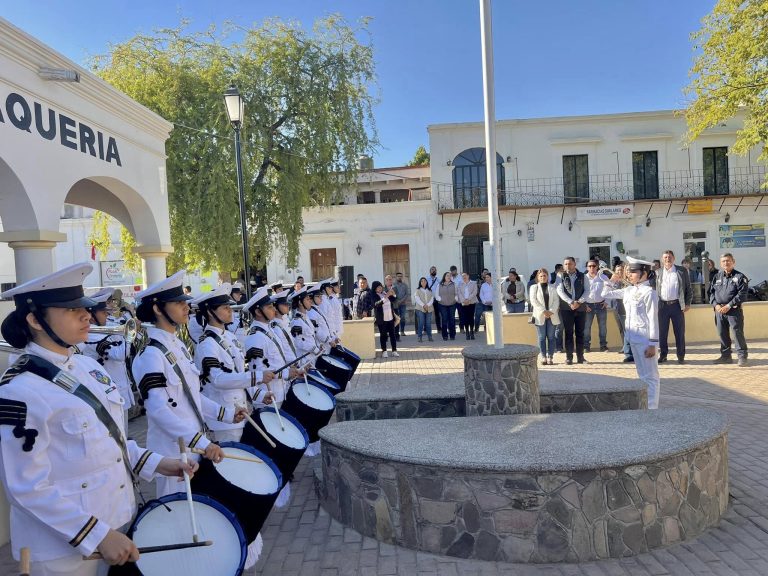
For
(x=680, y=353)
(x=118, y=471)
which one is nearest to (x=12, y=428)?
(x=118, y=471)

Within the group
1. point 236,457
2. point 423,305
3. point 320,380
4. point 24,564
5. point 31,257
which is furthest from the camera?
point 423,305

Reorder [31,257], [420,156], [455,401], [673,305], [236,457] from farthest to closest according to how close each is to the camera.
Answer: [420,156] < [673,305] < [455,401] < [31,257] < [236,457]

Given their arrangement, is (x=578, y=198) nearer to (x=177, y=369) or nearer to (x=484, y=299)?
(x=484, y=299)

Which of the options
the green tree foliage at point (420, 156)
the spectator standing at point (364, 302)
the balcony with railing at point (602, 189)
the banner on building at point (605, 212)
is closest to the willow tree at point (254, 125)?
Answer: the spectator standing at point (364, 302)

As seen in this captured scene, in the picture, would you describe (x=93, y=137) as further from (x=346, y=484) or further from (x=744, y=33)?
(x=744, y=33)

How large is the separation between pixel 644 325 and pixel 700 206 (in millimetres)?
21442

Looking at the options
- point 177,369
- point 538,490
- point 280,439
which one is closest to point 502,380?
point 538,490

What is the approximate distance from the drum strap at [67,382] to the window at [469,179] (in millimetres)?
23383

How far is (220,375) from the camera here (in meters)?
4.75

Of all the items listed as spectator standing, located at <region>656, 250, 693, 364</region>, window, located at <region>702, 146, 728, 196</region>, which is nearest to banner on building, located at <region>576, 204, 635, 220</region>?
window, located at <region>702, 146, 728, 196</region>

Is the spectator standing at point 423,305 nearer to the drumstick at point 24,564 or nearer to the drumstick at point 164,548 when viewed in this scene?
the drumstick at point 164,548

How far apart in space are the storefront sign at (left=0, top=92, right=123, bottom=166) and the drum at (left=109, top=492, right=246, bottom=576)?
14.7ft

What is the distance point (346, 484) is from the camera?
455 centimetres

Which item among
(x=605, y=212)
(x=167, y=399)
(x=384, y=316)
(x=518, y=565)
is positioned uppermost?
(x=605, y=212)
